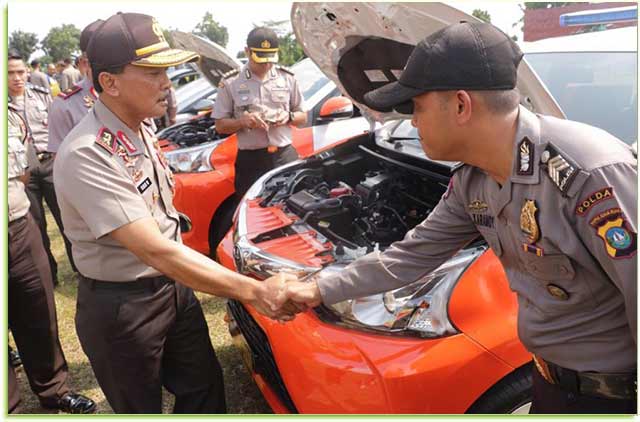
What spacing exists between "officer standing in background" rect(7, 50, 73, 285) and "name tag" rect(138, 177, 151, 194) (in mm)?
2183

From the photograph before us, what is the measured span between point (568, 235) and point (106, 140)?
1339mm

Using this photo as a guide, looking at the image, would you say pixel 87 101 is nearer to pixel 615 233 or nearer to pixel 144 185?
pixel 144 185

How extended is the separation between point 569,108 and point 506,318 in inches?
50.3

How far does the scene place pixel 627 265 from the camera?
1.04 meters

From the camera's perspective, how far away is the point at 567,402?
1.32m

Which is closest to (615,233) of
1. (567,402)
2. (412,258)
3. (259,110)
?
(567,402)

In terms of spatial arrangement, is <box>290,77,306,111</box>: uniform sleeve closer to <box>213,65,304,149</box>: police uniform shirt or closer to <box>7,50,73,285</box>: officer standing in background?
<box>213,65,304,149</box>: police uniform shirt

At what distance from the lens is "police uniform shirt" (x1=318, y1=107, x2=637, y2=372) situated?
1.06 meters

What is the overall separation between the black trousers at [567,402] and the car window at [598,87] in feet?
4.15

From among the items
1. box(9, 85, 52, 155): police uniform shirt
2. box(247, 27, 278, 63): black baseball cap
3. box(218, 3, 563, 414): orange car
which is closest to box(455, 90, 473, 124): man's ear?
box(218, 3, 563, 414): orange car

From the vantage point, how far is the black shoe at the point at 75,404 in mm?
2604

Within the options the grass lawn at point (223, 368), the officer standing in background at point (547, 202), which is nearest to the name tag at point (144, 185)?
the officer standing in background at point (547, 202)

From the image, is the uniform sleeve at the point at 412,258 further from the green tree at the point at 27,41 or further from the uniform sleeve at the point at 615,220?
the green tree at the point at 27,41

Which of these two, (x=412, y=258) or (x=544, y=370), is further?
(x=412, y=258)
